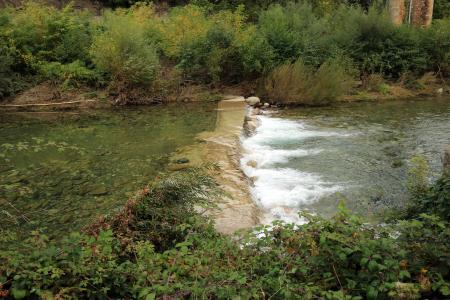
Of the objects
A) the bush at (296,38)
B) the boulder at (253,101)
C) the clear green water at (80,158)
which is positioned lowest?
the boulder at (253,101)

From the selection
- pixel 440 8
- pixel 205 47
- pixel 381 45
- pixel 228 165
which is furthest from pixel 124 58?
pixel 440 8

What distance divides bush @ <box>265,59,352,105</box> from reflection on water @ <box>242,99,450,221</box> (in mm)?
582

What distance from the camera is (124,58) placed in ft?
45.1

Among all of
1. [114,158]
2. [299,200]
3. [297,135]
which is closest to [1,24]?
[114,158]

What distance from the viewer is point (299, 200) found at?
6312 millimetres

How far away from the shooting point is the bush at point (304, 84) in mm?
14016

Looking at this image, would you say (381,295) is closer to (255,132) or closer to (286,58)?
(255,132)

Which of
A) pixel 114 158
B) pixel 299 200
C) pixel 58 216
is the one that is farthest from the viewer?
pixel 114 158

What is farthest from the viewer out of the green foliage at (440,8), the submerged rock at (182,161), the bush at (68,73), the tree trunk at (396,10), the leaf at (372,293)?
the green foliage at (440,8)

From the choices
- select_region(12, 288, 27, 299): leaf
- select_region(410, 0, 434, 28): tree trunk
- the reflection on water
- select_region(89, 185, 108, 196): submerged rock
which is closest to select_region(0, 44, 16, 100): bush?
the reflection on water

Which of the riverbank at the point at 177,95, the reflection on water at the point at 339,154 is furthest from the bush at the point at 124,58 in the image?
the reflection on water at the point at 339,154

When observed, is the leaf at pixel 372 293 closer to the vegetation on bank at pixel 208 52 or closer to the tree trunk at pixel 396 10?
the vegetation on bank at pixel 208 52

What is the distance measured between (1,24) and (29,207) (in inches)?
437

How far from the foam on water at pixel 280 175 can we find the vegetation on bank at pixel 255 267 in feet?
7.71
